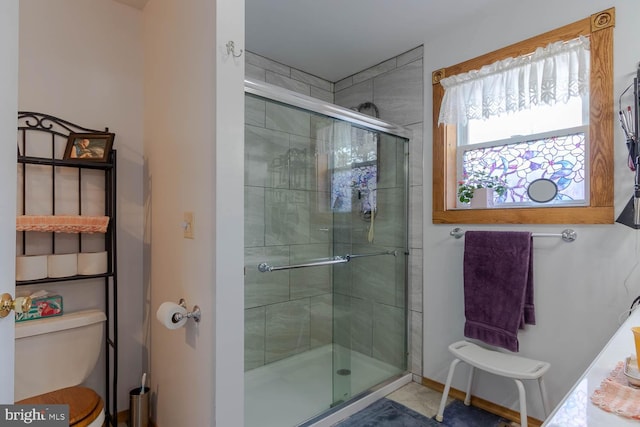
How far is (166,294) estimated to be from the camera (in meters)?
1.69

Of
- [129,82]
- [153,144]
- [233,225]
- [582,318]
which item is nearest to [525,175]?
[582,318]

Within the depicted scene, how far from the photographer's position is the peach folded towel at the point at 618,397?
26.9 inches

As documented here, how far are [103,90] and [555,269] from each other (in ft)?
8.78

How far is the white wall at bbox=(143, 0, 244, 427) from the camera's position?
1.29 metres

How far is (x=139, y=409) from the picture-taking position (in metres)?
1.72

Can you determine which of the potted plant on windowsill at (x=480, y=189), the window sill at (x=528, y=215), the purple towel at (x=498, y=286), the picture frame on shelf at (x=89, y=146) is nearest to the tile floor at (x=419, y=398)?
the purple towel at (x=498, y=286)

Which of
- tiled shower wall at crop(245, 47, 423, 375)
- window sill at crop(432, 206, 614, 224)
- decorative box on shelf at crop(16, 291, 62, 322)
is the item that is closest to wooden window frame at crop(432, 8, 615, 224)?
window sill at crop(432, 206, 614, 224)

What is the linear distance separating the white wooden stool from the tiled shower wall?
1.58 ft

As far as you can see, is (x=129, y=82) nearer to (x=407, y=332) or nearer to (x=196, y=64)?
(x=196, y=64)

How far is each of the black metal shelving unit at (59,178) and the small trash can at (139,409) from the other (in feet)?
0.27

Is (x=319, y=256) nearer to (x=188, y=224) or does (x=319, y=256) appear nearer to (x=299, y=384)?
(x=299, y=384)

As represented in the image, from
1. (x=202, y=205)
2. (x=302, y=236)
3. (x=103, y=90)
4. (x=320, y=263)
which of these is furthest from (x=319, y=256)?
(x=103, y=90)

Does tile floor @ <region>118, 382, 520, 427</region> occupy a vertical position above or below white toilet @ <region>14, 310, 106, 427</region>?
below

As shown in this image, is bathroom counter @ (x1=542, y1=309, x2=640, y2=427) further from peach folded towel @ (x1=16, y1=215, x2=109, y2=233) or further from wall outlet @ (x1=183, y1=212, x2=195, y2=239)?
peach folded towel @ (x1=16, y1=215, x2=109, y2=233)
